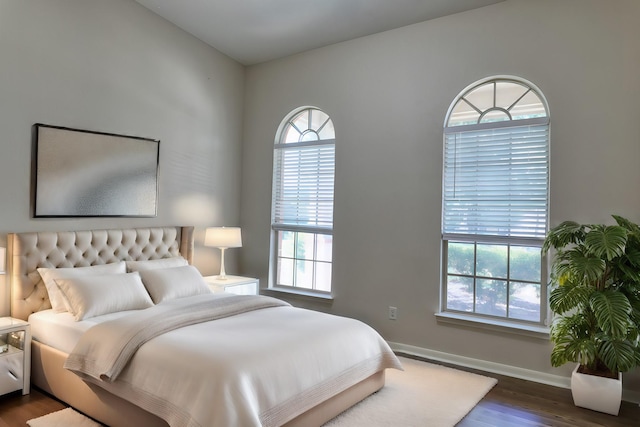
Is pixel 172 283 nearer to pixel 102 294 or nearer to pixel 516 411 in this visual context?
pixel 102 294

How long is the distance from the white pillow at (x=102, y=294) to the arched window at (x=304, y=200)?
1854 mm

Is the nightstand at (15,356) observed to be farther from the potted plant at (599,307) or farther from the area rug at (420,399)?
the potted plant at (599,307)

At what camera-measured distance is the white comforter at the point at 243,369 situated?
219 cm

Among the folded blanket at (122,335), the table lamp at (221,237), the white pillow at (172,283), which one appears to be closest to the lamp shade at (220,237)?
the table lamp at (221,237)

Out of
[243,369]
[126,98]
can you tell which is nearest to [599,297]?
[243,369]

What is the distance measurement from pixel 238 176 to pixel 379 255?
206 centimetres

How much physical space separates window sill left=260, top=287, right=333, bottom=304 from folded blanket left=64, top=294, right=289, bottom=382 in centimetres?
167

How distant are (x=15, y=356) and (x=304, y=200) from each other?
9.63 ft

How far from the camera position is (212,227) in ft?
16.5

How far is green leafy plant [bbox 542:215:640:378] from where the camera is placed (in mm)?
2783

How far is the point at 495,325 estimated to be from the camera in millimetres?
3758

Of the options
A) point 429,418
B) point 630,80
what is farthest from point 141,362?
point 630,80

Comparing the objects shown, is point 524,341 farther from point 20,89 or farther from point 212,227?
point 20,89

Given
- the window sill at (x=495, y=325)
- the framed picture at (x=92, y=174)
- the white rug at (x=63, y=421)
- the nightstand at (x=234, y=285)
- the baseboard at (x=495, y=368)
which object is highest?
the framed picture at (x=92, y=174)
